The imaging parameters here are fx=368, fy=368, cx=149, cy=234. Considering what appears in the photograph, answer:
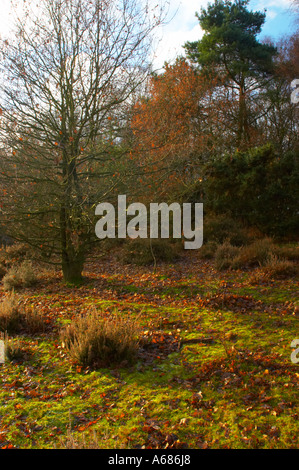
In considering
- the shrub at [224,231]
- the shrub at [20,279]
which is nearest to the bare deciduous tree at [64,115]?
the shrub at [20,279]

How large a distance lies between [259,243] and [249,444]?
7055 millimetres

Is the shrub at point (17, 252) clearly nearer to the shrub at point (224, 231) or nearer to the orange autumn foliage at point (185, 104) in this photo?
the orange autumn foliage at point (185, 104)

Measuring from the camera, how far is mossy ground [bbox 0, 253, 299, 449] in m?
2.96

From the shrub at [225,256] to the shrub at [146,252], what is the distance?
5.69 feet

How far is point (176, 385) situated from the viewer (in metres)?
3.73

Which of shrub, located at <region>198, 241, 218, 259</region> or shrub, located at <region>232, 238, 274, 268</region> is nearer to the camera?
shrub, located at <region>232, 238, 274, 268</region>

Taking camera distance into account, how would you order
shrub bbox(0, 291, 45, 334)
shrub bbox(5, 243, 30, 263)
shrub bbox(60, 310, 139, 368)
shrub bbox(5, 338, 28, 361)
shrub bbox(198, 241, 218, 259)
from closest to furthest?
shrub bbox(60, 310, 139, 368) < shrub bbox(5, 338, 28, 361) < shrub bbox(0, 291, 45, 334) < shrub bbox(198, 241, 218, 259) < shrub bbox(5, 243, 30, 263)

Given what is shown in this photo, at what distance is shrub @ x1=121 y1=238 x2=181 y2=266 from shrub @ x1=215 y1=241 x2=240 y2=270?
173 cm

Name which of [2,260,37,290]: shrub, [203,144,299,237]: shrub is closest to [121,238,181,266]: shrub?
[203,144,299,237]: shrub

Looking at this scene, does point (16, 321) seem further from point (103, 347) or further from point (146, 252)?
point (146, 252)

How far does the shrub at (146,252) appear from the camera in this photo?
10.5 metres

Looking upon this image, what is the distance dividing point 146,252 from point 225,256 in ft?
8.15

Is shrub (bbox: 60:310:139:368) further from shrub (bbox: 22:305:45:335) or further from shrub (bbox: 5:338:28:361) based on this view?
shrub (bbox: 22:305:45:335)

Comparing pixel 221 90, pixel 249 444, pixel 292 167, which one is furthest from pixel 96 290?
pixel 221 90
